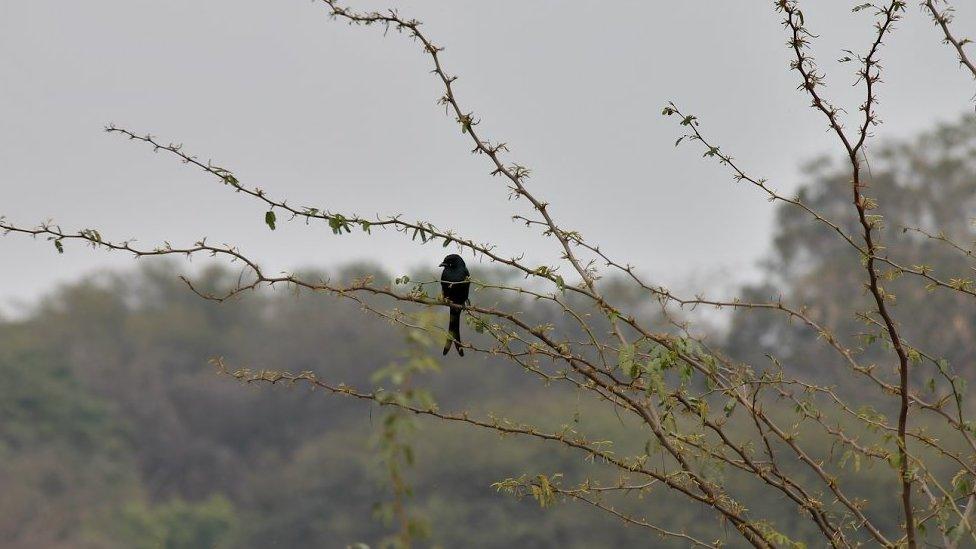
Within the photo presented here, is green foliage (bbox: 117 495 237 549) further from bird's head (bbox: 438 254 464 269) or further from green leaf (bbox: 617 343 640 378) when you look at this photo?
green leaf (bbox: 617 343 640 378)

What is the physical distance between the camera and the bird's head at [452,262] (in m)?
7.00

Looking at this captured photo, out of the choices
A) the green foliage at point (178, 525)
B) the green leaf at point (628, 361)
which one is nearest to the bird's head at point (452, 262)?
the green leaf at point (628, 361)

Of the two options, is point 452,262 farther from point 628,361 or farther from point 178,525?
point 178,525

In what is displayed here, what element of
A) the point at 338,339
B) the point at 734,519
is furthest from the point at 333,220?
the point at 338,339

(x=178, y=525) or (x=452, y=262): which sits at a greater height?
(x=178, y=525)

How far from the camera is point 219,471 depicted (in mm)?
42469

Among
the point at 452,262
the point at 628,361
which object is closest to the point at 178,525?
the point at 452,262

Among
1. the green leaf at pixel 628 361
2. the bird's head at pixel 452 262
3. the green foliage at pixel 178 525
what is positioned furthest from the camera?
the green foliage at pixel 178 525

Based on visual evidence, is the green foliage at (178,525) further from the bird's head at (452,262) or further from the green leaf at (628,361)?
the green leaf at (628,361)

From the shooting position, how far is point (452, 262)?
704 cm

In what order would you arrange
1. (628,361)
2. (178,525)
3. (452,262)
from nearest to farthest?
(628,361) < (452,262) < (178,525)

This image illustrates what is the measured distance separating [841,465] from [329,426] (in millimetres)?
39364

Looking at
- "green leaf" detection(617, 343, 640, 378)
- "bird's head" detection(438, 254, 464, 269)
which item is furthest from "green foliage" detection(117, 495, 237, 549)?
"green leaf" detection(617, 343, 640, 378)

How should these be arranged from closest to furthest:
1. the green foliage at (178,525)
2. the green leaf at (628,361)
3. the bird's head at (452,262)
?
the green leaf at (628,361) < the bird's head at (452,262) < the green foliage at (178,525)
